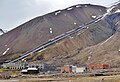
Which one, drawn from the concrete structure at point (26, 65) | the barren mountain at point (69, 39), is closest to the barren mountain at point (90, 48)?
the barren mountain at point (69, 39)

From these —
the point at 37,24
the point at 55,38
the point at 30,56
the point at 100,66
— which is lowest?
the point at 100,66

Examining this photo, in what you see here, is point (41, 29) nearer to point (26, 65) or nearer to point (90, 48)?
point (90, 48)

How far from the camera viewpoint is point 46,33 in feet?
556

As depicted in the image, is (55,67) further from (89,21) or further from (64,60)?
(89,21)

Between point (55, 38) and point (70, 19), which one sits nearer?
point (55, 38)

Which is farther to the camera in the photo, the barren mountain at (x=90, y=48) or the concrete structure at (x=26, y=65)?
the barren mountain at (x=90, y=48)

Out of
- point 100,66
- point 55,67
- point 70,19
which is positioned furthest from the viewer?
point 70,19

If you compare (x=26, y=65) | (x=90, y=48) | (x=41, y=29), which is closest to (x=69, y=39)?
(x=90, y=48)

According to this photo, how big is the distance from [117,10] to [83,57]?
8650cm

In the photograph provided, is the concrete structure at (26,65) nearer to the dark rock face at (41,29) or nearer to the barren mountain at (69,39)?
the barren mountain at (69,39)

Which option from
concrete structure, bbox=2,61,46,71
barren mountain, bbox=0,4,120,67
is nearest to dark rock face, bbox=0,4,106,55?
barren mountain, bbox=0,4,120,67

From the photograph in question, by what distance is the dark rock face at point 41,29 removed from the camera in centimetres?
16312

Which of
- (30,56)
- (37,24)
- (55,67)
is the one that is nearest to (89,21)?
(37,24)

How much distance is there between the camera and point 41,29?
17162 cm
